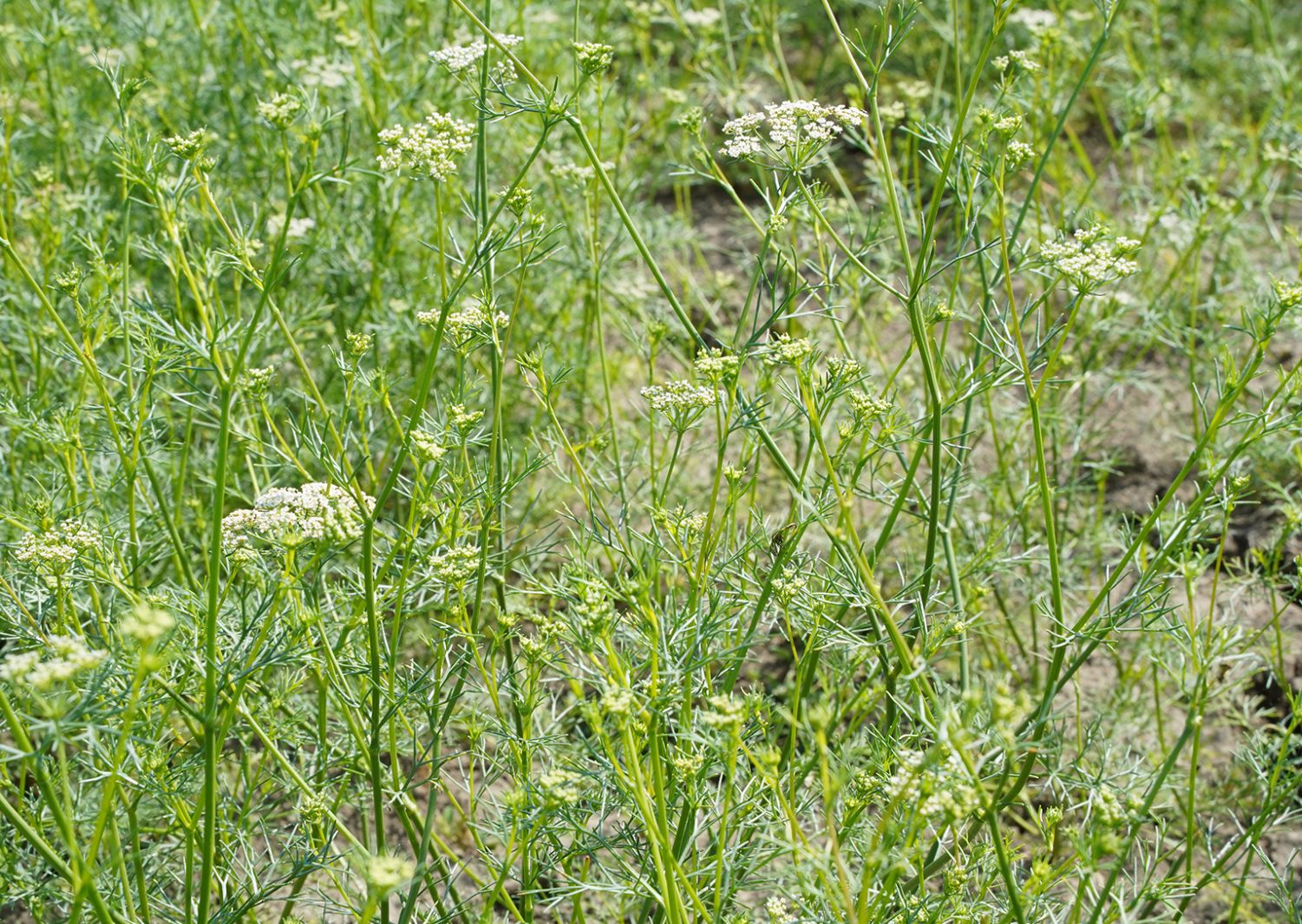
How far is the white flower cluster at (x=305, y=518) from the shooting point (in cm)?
193

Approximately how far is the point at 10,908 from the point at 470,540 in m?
1.58

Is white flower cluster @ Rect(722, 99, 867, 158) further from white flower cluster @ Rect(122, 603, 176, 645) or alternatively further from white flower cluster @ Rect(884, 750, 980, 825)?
white flower cluster @ Rect(122, 603, 176, 645)

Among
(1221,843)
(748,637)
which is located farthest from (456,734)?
(1221,843)

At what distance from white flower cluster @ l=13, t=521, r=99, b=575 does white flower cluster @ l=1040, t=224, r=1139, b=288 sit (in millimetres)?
1827

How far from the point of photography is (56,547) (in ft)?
6.90

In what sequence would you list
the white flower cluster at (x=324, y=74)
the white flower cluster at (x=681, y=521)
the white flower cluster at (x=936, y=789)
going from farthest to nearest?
1. the white flower cluster at (x=324, y=74)
2. the white flower cluster at (x=681, y=521)
3. the white flower cluster at (x=936, y=789)

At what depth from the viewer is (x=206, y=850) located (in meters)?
1.92

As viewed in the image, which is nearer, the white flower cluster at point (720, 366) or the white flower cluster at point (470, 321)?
the white flower cluster at point (720, 366)

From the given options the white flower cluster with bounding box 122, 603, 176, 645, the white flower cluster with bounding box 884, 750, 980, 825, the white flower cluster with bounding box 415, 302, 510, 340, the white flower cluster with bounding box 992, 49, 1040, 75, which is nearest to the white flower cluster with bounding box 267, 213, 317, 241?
the white flower cluster with bounding box 415, 302, 510, 340

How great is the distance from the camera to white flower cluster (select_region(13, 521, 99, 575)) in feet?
6.88

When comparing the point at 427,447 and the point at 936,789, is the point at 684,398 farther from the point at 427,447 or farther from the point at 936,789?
the point at 936,789

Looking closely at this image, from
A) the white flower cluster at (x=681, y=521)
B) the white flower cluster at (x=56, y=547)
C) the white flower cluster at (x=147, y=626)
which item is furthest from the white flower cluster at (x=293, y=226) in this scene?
the white flower cluster at (x=147, y=626)

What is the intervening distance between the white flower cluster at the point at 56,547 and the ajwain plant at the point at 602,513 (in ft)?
0.06

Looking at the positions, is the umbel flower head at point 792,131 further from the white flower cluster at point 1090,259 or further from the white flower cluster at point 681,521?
the white flower cluster at point 681,521
